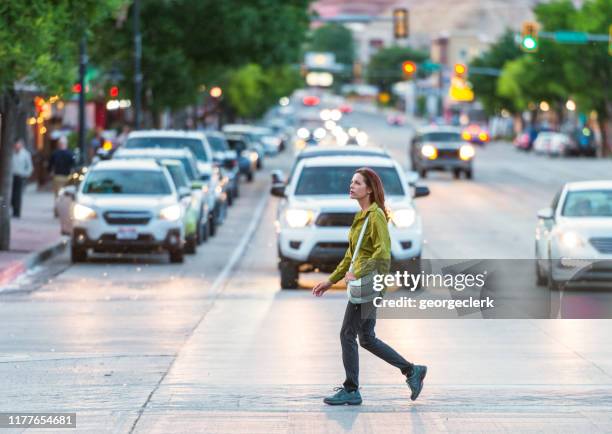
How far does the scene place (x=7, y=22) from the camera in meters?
26.5

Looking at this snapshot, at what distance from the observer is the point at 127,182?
29.0 meters

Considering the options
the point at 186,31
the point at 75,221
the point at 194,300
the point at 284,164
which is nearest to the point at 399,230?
the point at 194,300

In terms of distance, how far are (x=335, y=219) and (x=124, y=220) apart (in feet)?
19.8

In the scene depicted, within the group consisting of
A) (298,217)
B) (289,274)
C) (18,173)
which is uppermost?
(298,217)

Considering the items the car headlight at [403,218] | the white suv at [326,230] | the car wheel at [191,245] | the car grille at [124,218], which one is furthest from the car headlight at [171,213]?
the car headlight at [403,218]

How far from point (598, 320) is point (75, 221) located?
11767mm

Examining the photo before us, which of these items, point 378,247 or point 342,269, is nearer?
point 378,247

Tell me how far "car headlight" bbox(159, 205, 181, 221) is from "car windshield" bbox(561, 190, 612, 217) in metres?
7.53

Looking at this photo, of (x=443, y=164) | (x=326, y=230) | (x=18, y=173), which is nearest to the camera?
(x=326, y=230)

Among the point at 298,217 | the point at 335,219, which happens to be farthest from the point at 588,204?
the point at 298,217

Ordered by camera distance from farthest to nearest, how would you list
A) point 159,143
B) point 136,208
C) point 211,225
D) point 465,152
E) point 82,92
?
point 465,152
point 82,92
point 159,143
point 211,225
point 136,208

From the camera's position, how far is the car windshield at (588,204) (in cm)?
2302

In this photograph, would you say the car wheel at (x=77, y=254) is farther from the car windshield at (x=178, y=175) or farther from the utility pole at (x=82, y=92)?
the utility pole at (x=82, y=92)

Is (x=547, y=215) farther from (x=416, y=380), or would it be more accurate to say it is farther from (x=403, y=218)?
(x=416, y=380)
